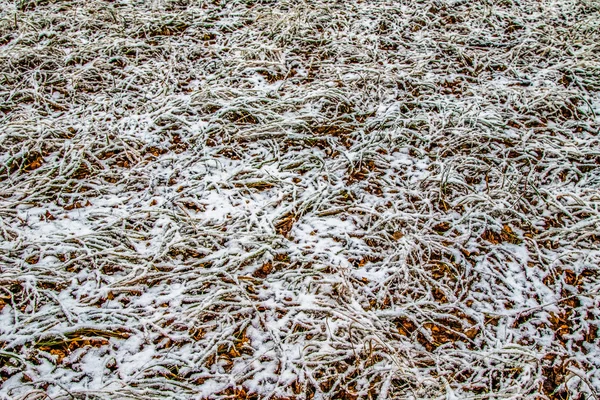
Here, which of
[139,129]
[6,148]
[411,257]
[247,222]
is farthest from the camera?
[139,129]

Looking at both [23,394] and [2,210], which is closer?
[23,394]

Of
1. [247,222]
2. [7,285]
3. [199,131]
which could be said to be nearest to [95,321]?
[7,285]

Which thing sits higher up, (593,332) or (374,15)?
(374,15)

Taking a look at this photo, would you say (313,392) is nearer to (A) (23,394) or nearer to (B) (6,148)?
(A) (23,394)

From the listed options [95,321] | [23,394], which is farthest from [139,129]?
[23,394]

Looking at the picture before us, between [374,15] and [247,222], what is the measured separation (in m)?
2.95

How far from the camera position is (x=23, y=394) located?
167 cm

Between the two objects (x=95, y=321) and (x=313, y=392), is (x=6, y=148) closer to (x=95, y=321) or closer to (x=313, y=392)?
(x=95, y=321)

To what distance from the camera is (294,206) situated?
97.3 inches

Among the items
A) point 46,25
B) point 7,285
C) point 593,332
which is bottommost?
point 593,332

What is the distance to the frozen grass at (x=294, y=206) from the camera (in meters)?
1.82

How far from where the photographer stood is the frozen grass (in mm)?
1822

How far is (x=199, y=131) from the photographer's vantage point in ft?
9.66

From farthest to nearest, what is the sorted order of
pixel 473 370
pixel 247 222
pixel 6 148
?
pixel 6 148 → pixel 247 222 → pixel 473 370
